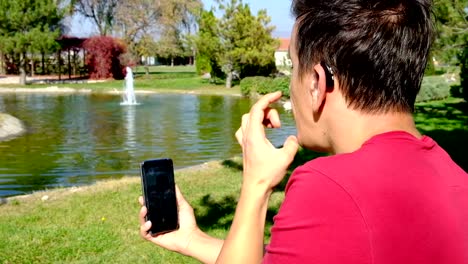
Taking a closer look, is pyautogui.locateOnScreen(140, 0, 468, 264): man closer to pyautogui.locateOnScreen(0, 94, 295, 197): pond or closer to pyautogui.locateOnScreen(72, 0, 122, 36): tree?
pyautogui.locateOnScreen(0, 94, 295, 197): pond

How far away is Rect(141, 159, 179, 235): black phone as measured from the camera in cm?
186

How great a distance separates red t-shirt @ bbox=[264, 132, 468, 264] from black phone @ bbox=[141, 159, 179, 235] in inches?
32.9

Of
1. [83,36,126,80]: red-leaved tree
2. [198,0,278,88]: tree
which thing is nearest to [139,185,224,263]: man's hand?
[198,0,278,88]: tree

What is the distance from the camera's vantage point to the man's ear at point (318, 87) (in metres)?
1.20

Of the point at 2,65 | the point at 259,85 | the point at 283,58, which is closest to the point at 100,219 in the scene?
the point at 283,58

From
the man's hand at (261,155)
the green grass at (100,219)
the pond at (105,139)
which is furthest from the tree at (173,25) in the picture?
the man's hand at (261,155)

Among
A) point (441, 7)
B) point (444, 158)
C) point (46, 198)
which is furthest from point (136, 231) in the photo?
point (441, 7)

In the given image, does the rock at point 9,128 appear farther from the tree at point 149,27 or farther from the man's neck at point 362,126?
the tree at point 149,27

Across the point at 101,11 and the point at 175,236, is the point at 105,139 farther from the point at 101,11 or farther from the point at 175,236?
the point at 101,11

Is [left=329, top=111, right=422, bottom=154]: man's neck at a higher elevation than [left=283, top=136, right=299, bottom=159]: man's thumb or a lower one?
higher

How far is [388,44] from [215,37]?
3057cm

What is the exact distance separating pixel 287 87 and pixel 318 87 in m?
21.4

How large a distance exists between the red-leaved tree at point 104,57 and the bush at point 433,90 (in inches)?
899

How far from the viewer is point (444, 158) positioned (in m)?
1.23
